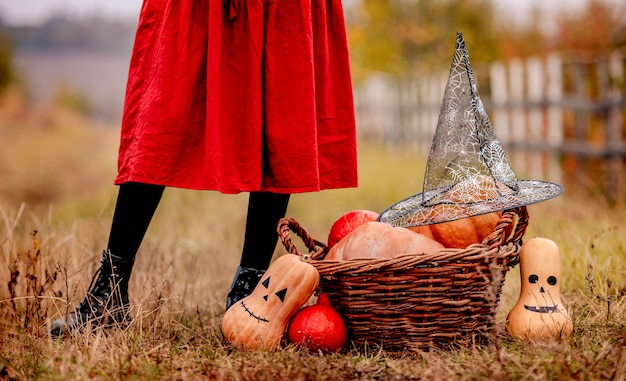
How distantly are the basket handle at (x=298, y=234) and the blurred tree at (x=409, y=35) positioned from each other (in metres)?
13.4

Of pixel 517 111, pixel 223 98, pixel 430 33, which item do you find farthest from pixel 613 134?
pixel 430 33

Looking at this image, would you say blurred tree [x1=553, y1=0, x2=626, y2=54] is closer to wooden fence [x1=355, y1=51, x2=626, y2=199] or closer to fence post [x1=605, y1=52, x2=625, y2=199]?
wooden fence [x1=355, y1=51, x2=626, y2=199]

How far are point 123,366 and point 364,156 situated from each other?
904 cm

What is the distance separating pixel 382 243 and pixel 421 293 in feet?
0.66

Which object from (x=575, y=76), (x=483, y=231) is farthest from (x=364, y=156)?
(x=483, y=231)

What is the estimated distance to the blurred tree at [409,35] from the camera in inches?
627

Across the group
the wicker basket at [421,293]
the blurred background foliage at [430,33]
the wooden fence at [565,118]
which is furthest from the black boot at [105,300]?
the blurred background foliage at [430,33]

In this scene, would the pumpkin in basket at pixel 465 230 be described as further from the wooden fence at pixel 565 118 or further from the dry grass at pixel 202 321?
the wooden fence at pixel 565 118

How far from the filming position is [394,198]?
594cm

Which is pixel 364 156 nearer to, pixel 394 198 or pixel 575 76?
pixel 575 76

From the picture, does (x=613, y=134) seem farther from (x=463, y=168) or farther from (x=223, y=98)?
(x=223, y=98)

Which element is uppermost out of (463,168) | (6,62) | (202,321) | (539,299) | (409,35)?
(6,62)

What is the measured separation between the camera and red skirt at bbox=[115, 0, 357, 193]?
2.28m

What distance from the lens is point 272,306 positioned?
2.24 m
